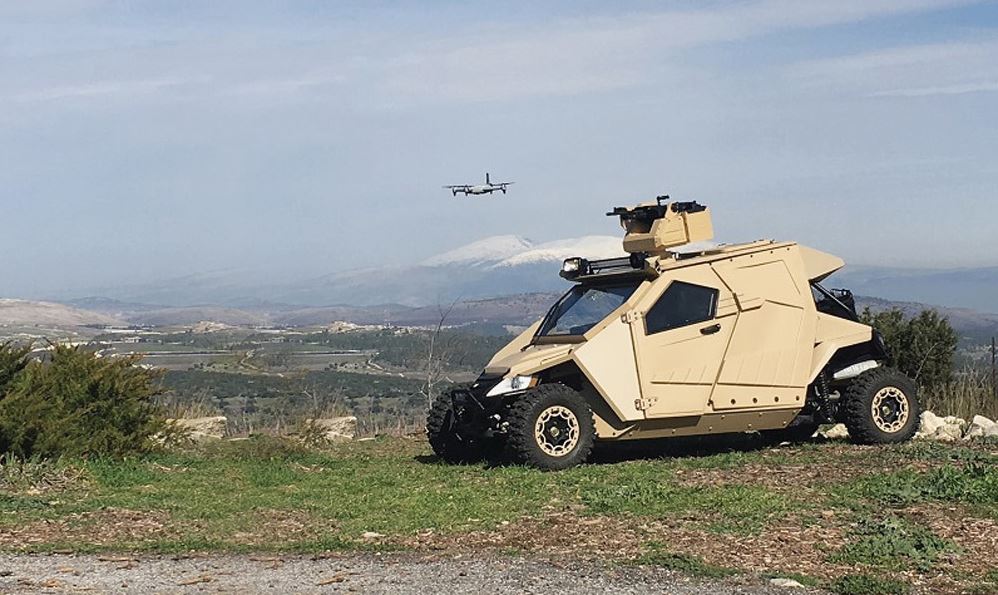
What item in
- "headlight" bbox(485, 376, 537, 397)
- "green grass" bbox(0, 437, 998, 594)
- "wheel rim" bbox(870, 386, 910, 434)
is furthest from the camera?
"wheel rim" bbox(870, 386, 910, 434)

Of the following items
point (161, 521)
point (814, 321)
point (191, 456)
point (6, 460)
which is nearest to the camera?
point (161, 521)

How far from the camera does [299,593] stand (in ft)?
25.0

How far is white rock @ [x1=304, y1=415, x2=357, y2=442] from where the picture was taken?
16989 millimetres

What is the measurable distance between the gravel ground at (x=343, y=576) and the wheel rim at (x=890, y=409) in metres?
6.90

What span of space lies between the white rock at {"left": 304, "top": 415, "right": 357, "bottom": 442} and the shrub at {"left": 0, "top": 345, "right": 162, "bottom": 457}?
2.42 m

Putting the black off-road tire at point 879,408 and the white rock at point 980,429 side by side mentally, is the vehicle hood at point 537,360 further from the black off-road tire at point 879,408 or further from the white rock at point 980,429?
the white rock at point 980,429

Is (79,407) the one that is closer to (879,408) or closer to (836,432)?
(879,408)

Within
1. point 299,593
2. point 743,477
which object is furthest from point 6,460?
point 743,477

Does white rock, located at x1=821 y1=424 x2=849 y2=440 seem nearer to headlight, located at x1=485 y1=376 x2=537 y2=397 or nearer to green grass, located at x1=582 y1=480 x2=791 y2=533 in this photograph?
headlight, located at x1=485 y1=376 x2=537 y2=397

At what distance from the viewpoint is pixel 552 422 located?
1302 centimetres

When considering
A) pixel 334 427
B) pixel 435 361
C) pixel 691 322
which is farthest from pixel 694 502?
pixel 435 361

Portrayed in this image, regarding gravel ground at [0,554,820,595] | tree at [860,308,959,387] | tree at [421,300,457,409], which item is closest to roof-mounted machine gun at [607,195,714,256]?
gravel ground at [0,554,820,595]

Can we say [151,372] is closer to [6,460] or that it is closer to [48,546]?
[6,460]

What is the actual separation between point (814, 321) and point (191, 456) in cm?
747
